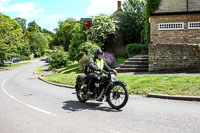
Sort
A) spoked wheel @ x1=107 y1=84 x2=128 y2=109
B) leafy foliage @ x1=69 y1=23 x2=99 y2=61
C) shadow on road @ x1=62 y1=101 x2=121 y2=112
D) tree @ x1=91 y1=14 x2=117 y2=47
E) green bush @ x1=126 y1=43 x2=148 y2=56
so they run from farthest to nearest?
tree @ x1=91 y1=14 x2=117 y2=47, leafy foliage @ x1=69 y1=23 x2=99 y2=61, green bush @ x1=126 y1=43 x2=148 y2=56, shadow on road @ x1=62 y1=101 x2=121 y2=112, spoked wheel @ x1=107 y1=84 x2=128 y2=109

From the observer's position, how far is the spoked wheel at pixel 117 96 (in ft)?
20.3

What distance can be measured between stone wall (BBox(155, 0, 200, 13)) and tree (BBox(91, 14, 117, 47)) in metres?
10.7

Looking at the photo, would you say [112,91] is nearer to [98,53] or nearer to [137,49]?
[98,53]

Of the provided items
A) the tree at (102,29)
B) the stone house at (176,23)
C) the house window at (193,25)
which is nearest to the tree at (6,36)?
the tree at (102,29)

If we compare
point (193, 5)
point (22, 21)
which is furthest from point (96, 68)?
point (22, 21)

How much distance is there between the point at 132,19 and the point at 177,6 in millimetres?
11482

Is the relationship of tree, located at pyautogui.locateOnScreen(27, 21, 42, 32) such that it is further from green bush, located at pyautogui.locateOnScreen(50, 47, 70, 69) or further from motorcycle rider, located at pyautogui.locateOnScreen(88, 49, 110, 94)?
motorcycle rider, located at pyautogui.locateOnScreen(88, 49, 110, 94)

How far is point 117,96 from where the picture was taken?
6398 mm

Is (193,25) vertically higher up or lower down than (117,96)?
higher up

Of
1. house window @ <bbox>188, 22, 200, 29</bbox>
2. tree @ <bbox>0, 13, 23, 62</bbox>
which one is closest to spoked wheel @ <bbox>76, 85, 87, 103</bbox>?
house window @ <bbox>188, 22, 200, 29</bbox>

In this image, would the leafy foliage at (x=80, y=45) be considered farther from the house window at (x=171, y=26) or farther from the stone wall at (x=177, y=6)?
the stone wall at (x=177, y=6)

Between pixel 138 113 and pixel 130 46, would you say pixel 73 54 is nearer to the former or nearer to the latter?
pixel 130 46

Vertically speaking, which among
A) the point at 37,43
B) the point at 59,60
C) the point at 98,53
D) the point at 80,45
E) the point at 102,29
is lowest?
the point at 59,60

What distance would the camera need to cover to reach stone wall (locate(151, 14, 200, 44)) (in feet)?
63.3
